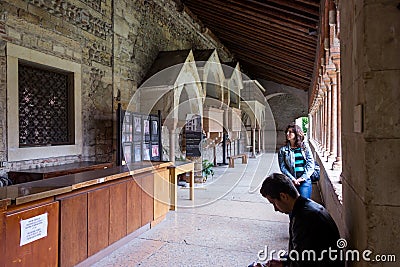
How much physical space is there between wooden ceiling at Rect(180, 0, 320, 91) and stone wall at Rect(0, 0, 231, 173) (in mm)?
1675

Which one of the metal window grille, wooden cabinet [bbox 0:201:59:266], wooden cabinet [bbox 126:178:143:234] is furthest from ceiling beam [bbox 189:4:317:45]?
wooden cabinet [bbox 0:201:59:266]

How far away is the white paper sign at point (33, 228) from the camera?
2145mm

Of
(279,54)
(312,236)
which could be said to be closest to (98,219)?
(312,236)

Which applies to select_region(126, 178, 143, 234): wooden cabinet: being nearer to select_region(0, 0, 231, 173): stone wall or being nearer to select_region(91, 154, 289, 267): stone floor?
select_region(91, 154, 289, 267): stone floor

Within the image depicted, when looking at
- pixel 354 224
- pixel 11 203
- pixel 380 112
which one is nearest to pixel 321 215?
pixel 354 224

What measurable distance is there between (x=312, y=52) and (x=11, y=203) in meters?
7.81

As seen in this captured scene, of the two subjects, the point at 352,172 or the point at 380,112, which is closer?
the point at 380,112

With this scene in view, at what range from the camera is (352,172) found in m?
1.58

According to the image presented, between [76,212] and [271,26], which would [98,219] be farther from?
[271,26]

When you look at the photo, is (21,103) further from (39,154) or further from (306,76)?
(306,76)

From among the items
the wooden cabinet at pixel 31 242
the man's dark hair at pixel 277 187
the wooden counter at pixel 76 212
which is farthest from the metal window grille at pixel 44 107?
the man's dark hair at pixel 277 187

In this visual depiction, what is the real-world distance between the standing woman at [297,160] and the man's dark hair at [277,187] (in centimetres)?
178

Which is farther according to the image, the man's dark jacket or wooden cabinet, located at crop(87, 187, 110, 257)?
wooden cabinet, located at crop(87, 187, 110, 257)

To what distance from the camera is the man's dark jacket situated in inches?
60.8
